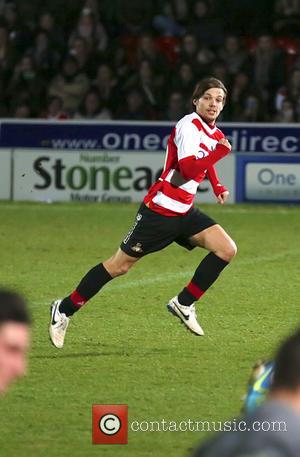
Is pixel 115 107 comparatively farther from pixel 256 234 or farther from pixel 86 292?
pixel 86 292

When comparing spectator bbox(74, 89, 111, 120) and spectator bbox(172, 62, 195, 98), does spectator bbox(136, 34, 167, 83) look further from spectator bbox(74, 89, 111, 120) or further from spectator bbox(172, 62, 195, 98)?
→ spectator bbox(74, 89, 111, 120)

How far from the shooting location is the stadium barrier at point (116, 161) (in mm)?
16625

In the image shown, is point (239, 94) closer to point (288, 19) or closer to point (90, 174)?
point (288, 19)

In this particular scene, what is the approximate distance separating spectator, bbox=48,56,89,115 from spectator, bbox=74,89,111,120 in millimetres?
343

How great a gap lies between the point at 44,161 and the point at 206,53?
3.67 m

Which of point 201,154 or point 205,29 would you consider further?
point 205,29

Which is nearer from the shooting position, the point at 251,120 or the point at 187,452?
the point at 187,452

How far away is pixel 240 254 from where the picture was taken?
13.0 m

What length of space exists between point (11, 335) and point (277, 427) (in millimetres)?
663

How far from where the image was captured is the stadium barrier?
54.5ft

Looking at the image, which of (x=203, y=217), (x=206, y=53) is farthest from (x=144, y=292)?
(x=206, y=53)

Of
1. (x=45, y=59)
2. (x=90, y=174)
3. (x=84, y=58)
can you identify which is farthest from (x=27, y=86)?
(x=90, y=174)

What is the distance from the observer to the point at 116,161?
16.9m

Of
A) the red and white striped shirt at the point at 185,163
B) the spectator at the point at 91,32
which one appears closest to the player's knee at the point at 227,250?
the red and white striped shirt at the point at 185,163
